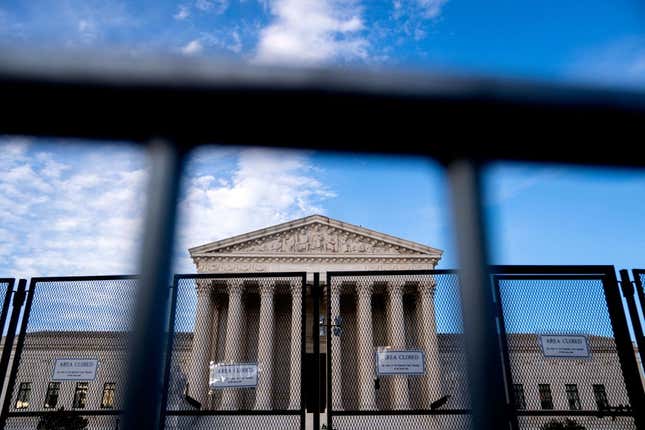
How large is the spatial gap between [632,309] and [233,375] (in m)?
6.71

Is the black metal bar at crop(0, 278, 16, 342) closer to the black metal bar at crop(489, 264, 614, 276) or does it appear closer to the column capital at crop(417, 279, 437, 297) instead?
the column capital at crop(417, 279, 437, 297)

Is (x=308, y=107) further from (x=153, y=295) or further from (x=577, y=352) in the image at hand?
(x=577, y=352)

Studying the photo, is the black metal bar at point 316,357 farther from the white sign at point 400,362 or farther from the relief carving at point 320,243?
the relief carving at point 320,243

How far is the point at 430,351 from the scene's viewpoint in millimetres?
7820

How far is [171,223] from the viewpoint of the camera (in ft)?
3.18

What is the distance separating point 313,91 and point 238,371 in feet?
23.9

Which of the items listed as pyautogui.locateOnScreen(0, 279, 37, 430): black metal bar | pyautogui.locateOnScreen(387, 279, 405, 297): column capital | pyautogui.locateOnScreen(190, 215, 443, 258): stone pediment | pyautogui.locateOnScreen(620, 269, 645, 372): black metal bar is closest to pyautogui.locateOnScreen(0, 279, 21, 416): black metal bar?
pyautogui.locateOnScreen(0, 279, 37, 430): black metal bar

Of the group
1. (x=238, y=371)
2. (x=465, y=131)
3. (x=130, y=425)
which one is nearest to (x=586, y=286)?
(x=238, y=371)

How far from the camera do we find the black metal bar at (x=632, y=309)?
7441mm

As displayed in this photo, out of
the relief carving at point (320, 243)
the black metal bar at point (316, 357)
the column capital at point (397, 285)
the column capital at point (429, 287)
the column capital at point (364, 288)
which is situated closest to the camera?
the black metal bar at point (316, 357)

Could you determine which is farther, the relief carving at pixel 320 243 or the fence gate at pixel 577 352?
the relief carving at pixel 320 243

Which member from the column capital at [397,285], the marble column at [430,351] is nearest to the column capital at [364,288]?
the column capital at [397,285]

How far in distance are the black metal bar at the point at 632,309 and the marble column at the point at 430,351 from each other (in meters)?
3.19

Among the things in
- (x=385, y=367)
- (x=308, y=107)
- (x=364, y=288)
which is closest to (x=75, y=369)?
(x=385, y=367)
